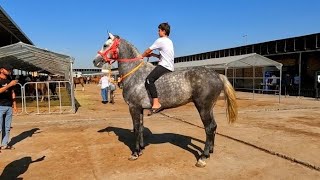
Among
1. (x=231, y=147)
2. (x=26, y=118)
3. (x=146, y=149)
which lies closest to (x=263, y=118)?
(x=231, y=147)

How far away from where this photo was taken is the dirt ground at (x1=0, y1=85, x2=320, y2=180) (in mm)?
5594

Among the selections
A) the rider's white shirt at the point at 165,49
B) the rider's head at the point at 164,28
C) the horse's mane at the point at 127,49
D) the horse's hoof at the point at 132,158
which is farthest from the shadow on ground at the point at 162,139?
the rider's head at the point at 164,28

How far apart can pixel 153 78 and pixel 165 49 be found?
613 mm

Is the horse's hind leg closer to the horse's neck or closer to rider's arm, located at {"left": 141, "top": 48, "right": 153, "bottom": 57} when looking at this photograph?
rider's arm, located at {"left": 141, "top": 48, "right": 153, "bottom": 57}

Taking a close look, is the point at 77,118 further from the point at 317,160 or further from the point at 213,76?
the point at 317,160

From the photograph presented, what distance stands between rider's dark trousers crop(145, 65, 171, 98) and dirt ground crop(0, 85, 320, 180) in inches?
52.2

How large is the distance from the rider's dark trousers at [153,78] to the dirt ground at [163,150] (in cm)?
133

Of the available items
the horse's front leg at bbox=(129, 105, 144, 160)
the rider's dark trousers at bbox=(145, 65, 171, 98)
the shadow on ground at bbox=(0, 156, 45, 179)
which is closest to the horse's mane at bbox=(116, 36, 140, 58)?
the rider's dark trousers at bbox=(145, 65, 171, 98)

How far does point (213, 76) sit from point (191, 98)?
0.61 metres

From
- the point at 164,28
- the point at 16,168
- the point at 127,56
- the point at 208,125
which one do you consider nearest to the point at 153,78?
the point at 127,56

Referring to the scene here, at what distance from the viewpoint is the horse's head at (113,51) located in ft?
22.0

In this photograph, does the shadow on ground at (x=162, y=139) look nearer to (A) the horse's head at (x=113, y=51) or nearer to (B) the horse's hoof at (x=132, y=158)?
(B) the horse's hoof at (x=132, y=158)

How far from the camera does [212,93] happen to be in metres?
6.27

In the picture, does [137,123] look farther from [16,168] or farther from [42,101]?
[42,101]
